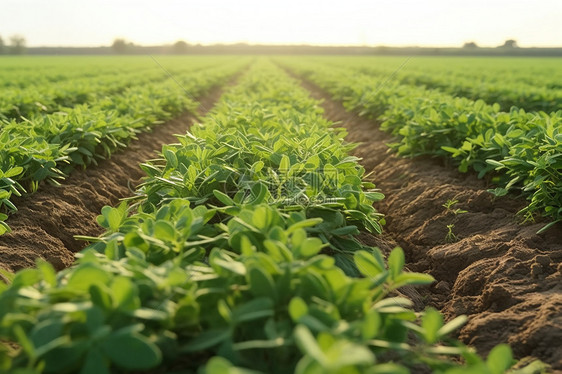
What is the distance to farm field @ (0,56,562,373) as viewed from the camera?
1.44 meters

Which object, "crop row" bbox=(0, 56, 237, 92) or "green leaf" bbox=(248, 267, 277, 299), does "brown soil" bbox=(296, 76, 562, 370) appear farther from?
"crop row" bbox=(0, 56, 237, 92)

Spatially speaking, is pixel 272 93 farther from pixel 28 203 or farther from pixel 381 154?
pixel 28 203

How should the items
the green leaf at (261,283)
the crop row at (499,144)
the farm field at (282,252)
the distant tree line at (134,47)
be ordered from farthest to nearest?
the distant tree line at (134,47) < the crop row at (499,144) < the green leaf at (261,283) < the farm field at (282,252)

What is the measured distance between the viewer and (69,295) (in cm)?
149

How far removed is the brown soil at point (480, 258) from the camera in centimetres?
245

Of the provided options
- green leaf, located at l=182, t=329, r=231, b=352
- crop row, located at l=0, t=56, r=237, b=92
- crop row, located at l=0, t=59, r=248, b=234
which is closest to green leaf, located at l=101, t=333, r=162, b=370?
green leaf, located at l=182, t=329, r=231, b=352

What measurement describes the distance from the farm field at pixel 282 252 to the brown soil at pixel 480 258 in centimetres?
1

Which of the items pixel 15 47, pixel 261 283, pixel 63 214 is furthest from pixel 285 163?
pixel 15 47

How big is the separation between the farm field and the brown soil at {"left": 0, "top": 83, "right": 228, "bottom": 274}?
16 millimetres

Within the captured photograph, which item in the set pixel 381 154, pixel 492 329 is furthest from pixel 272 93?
pixel 492 329

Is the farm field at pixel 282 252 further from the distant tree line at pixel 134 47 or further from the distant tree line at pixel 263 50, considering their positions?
the distant tree line at pixel 134 47

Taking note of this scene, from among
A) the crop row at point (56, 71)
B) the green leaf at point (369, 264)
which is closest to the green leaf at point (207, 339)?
the green leaf at point (369, 264)

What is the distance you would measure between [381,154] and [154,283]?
525 centimetres

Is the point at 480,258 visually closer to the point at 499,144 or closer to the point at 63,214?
the point at 499,144
